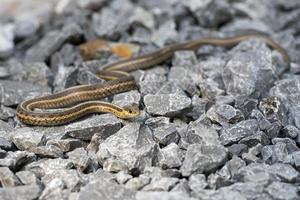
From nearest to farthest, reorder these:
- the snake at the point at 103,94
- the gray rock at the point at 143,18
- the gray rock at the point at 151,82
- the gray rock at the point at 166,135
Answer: the gray rock at the point at 166,135 < the snake at the point at 103,94 < the gray rock at the point at 151,82 < the gray rock at the point at 143,18

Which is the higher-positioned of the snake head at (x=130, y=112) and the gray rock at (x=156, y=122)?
the snake head at (x=130, y=112)

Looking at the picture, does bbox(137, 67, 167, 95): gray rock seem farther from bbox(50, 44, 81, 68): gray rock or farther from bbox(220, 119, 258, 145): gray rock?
bbox(220, 119, 258, 145): gray rock

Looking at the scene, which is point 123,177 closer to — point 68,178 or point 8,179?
point 68,178

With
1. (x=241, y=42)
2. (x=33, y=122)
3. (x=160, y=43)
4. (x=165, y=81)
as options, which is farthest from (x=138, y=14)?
(x=33, y=122)

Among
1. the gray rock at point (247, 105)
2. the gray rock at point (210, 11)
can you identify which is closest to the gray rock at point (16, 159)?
the gray rock at point (247, 105)

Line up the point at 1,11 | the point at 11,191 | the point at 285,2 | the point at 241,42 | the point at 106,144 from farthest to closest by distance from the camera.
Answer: the point at 1,11
the point at 285,2
the point at 241,42
the point at 106,144
the point at 11,191

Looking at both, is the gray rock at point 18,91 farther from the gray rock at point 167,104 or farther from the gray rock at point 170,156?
the gray rock at point 170,156

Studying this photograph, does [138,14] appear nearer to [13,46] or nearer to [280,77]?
[13,46]
